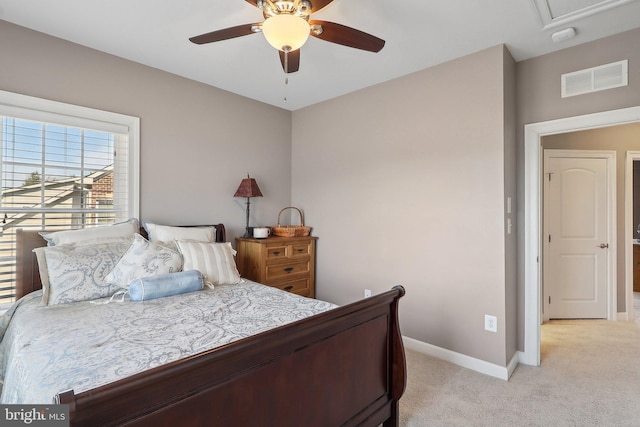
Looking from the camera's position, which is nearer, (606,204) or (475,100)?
(475,100)

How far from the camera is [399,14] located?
2.21 m

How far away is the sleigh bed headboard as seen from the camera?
229 centimetres

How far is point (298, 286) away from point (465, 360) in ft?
6.21

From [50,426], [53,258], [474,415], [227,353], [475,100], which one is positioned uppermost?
[475,100]

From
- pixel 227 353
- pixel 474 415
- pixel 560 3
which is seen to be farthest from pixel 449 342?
pixel 560 3

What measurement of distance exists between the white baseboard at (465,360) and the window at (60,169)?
2.93m

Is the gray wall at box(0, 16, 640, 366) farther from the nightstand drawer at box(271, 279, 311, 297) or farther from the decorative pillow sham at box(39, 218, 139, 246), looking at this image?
the decorative pillow sham at box(39, 218, 139, 246)

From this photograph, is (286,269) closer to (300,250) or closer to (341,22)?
(300,250)

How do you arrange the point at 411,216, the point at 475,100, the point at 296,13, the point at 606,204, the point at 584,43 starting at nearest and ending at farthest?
the point at 296,13
the point at 584,43
the point at 475,100
the point at 411,216
the point at 606,204

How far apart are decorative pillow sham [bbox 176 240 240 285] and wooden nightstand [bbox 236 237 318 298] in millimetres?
754

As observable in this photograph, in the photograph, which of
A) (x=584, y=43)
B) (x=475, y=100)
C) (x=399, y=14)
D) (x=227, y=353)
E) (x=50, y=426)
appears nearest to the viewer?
(x=50, y=426)

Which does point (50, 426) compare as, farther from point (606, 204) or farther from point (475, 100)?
point (606, 204)

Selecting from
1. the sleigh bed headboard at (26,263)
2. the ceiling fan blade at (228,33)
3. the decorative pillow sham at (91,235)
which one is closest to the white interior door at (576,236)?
the ceiling fan blade at (228,33)

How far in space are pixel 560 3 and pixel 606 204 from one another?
3038 mm
